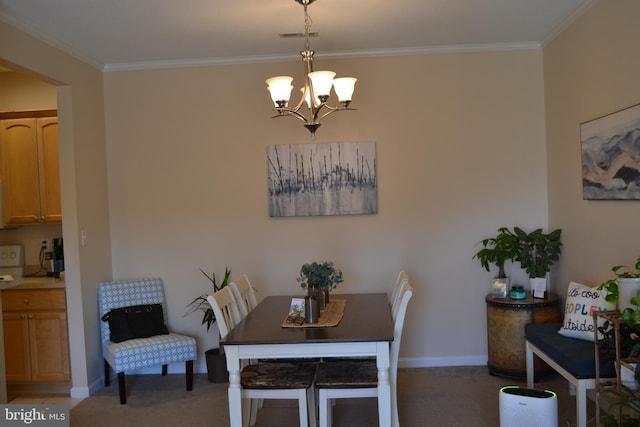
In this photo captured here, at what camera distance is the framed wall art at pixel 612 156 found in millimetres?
2953

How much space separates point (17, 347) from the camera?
4.12 metres

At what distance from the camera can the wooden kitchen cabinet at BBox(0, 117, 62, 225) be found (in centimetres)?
450

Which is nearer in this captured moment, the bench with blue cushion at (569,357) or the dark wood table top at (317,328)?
the dark wood table top at (317,328)

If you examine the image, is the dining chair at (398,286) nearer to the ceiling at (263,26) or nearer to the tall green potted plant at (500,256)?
the tall green potted plant at (500,256)

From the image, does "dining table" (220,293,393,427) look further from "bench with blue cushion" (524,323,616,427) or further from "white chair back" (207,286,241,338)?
"bench with blue cushion" (524,323,616,427)

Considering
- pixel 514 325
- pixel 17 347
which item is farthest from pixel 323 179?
pixel 17 347

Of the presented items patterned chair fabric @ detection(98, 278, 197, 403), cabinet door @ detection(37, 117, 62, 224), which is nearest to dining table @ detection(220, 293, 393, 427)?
patterned chair fabric @ detection(98, 278, 197, 403)

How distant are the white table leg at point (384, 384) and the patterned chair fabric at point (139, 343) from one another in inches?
72.0

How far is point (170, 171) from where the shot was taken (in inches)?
176

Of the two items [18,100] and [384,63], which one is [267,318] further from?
[18,100]

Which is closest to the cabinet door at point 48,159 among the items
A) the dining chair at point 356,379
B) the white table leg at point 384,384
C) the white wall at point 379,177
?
the white wall at point 379,177

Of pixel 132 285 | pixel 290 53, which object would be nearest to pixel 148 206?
pixel 132 285

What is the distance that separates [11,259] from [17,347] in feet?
3.19

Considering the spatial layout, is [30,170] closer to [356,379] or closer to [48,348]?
[48,348]
